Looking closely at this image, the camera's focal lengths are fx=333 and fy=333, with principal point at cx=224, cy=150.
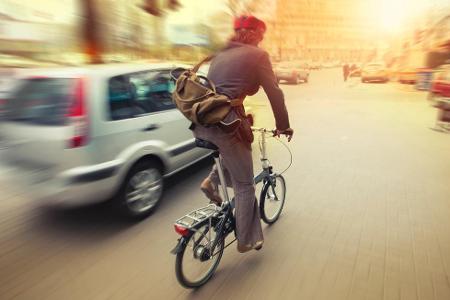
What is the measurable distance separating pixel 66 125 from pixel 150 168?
3.50 feet

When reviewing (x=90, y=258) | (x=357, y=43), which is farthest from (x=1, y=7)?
(x=357, y=43)

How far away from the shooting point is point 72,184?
120 inches

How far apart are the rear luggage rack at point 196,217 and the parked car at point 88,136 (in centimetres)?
111

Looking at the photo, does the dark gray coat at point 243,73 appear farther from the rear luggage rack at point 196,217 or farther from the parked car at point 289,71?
the parked car at point 289,71

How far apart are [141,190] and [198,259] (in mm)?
1309

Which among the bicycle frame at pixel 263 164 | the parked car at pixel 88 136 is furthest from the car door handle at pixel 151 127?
the bicycle frame at pixel 263 164

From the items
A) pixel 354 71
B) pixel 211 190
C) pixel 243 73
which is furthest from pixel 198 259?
pixel 354 71

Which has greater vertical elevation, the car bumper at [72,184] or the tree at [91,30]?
the tree at [91,30]

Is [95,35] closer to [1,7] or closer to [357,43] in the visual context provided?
[1,7]

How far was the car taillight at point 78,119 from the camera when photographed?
3014mm

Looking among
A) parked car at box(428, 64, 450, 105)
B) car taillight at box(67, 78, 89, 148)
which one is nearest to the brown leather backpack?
car taillight at box(67, 78, 89, 148)

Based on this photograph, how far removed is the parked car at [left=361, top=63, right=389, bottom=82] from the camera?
23312mm

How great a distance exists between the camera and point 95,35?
8484 mm

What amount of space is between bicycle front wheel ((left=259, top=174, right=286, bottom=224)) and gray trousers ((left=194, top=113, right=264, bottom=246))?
24.4 inches
